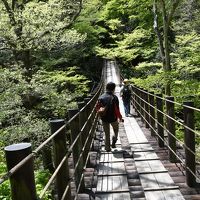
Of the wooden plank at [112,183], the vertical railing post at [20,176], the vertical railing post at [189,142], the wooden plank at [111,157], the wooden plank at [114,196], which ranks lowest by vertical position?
the wooden plank at [111,157]

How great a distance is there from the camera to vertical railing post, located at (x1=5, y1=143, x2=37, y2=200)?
1914 millimetres

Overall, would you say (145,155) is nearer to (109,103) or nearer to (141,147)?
(141,147)

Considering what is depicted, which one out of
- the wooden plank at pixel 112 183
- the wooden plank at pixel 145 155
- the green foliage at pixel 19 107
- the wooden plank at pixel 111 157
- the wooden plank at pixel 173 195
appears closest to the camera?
the wooden plank at pixel 173 195

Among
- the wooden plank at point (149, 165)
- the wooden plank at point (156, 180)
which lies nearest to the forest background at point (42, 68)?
the wooden plank at point (149, 165)

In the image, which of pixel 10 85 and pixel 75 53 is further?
pixel 75 53

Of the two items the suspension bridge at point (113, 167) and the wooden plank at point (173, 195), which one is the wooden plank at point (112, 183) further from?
the wooden plank at point (173, 195)

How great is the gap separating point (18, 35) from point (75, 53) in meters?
11.0

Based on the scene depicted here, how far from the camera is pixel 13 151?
1921mm

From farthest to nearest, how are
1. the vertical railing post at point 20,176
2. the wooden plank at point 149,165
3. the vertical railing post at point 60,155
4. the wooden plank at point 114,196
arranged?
the wooden plank at point 149,165, the wooden plank at point 114,196, the vertical railing post at point 60,155, the vertical railing post at point 20,176

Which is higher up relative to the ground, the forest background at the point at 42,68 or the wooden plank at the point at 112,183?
the forest background at the point at 42,68

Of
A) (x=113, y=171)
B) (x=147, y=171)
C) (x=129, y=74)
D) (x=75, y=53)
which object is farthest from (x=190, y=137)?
(x=129, y=74)

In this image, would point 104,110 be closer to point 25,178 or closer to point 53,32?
point 25,178

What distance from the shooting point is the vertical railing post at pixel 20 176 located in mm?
1914

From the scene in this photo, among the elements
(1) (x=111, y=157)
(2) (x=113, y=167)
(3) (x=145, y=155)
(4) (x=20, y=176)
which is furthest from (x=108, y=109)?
(4) (x=20, y=176)
